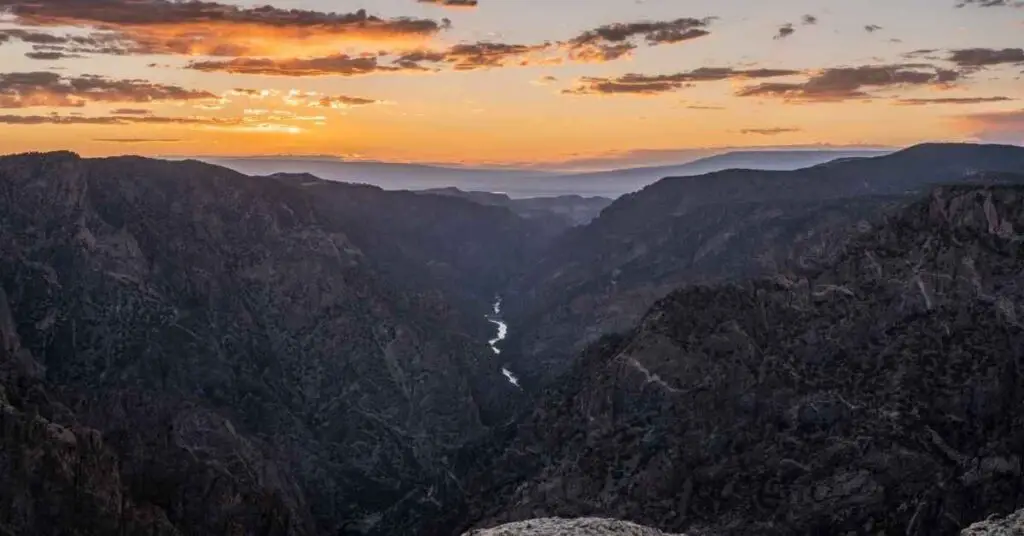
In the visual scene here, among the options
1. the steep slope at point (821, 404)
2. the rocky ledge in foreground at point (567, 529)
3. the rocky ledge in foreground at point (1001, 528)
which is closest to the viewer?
the rocky ledge in foreground at point (1001, 528)

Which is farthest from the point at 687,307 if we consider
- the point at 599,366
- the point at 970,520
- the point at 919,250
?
the point at 970,520

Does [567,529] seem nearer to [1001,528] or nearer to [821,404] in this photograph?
[1001,528]

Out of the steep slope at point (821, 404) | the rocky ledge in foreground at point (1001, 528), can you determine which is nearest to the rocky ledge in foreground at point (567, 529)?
the rocky ledge in foreground at point (1001, 528)

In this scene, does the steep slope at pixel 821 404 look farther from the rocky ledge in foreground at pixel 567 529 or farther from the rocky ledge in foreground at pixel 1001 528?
the rocky ledge in foreground at pixel 567 529

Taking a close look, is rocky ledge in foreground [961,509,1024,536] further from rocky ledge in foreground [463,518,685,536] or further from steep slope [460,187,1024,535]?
steep slope [460,187,1024,535]

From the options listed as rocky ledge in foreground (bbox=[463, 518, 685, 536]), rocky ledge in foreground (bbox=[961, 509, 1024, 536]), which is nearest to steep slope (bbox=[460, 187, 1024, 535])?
rocky ledge in foreground (bbox=[961, 509, 1024, 536])
